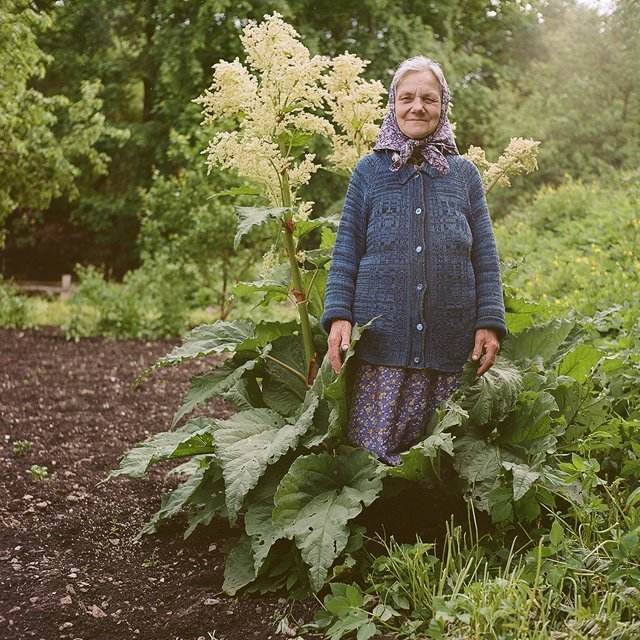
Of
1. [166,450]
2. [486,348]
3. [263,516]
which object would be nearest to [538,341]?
[486,348]

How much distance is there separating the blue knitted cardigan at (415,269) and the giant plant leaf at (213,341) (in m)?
0.50

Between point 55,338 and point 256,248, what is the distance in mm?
2454

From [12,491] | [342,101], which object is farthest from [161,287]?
[342,101]

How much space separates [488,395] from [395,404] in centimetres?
33

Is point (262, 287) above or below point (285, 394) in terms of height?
above

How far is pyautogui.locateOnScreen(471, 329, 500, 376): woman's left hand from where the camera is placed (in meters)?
2.72

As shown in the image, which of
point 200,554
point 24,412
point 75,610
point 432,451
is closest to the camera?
point 432,451

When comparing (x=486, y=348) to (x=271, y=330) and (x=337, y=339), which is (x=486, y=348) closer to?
(x=337, y=339)

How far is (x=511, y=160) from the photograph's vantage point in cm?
319

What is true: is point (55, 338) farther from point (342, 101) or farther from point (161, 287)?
point (342, 101)

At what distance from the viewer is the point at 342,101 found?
3320 millimetres

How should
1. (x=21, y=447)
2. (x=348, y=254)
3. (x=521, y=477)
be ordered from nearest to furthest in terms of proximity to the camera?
1. (x=521, y=477)
2. (x=348, y=254)
3. (x=21, y=447)

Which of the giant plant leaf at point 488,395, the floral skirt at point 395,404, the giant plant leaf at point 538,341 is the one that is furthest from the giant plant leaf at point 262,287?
the giant plant leaf at point 538,341

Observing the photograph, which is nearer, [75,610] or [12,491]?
[75,610]
